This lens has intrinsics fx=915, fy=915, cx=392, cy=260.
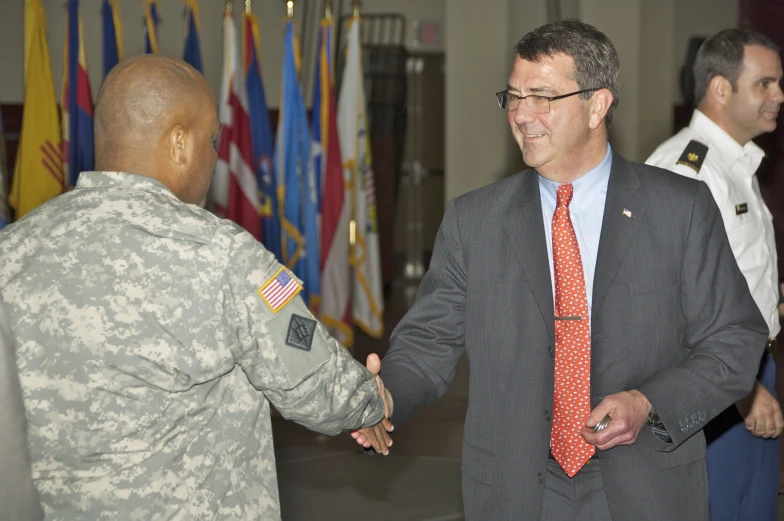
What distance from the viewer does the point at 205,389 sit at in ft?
5.68

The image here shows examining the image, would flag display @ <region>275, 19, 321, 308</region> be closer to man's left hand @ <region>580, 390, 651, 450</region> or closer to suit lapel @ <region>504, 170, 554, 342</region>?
suit lapel @ <region>504, 170, 554, 342</region>

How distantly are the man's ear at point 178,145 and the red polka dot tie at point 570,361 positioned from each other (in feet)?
2.78

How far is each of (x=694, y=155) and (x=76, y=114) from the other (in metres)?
4.18

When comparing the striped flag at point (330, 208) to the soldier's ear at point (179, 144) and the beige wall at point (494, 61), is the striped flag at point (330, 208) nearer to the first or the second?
the beige wall at point (494, 61)

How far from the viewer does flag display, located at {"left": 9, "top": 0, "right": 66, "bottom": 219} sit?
578 cm

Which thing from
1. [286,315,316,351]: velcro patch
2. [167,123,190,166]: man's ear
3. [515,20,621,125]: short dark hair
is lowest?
[286,315,316,351]: velcro patch

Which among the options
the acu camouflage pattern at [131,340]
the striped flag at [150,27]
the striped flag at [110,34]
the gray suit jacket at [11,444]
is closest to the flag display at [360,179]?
the striped flag at [150,27]

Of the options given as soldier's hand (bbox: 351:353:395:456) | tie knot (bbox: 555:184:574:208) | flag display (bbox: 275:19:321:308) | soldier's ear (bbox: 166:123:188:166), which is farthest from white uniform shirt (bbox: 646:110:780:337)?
flag display (bbox: 275:19:321:308)

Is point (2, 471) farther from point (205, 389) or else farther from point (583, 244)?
point (583, 244)

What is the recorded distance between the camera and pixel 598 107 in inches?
84.0

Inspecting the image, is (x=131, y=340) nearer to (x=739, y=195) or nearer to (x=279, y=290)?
(x=279, y=290)

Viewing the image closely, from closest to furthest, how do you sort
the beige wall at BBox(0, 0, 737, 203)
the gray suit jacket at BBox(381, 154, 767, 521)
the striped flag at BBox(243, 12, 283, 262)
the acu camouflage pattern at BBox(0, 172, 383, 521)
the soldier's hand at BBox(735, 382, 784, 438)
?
the acu camouflage pattern at BBox(0, 172, 383, 521), the gray suit jacket at BBox(381, 154, 767, 521), the soldier's hand at BBox(735, 382, 784, 438), the striped flag at BBox(243, 12, 283, 262), the beige wall at BBox(0, 0, 737, 203)

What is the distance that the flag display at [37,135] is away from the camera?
19.0ft

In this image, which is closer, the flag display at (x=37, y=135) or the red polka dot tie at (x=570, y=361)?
the red polka dot tie at (x=570, y=361)
